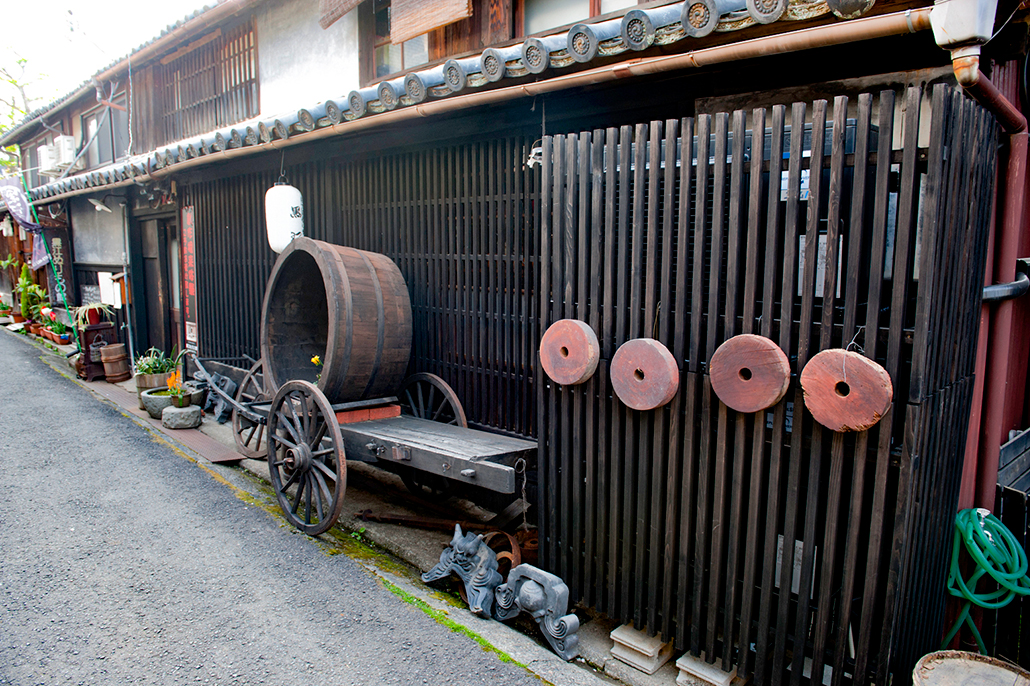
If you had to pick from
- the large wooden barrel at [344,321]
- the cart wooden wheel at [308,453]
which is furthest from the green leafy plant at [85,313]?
the cart wooden wheel at [308,453]

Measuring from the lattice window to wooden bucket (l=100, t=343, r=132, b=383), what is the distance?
472cm

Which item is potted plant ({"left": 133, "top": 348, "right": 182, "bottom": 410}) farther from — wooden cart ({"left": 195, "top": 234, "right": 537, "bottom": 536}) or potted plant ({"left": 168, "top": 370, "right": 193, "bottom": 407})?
wooden cart ({"left": 195, "top": 234, "right": 537, "bottom": 536})

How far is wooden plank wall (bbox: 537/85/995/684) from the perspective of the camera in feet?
9.93

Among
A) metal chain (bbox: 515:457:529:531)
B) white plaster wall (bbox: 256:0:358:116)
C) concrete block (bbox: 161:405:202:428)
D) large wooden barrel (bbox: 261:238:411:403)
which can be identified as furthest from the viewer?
concrete block (bbox: 161:405:202:428)

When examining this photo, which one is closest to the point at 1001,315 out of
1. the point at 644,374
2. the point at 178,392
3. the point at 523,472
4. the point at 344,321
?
the point at 644,374

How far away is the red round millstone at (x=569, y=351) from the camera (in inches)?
162

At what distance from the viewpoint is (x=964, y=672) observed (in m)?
2.98

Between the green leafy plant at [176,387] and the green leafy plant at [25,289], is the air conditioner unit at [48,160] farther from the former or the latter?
the green leafy plant at [176,387]

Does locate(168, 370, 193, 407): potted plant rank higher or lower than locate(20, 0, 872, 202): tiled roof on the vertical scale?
lower

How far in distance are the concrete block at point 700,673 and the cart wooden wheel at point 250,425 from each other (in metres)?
6.06

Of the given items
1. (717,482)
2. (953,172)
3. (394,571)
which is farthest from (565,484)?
(953,172)

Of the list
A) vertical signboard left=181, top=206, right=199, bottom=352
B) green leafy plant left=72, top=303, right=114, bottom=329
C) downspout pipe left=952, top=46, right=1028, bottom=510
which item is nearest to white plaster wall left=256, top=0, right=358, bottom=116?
vertical signboard left=181, top=206, right=199, bottom=352

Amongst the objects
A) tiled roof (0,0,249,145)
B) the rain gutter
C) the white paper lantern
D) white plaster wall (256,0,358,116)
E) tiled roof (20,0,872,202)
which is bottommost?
the white paper lantern

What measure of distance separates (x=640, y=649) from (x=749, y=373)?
6.60 feet
